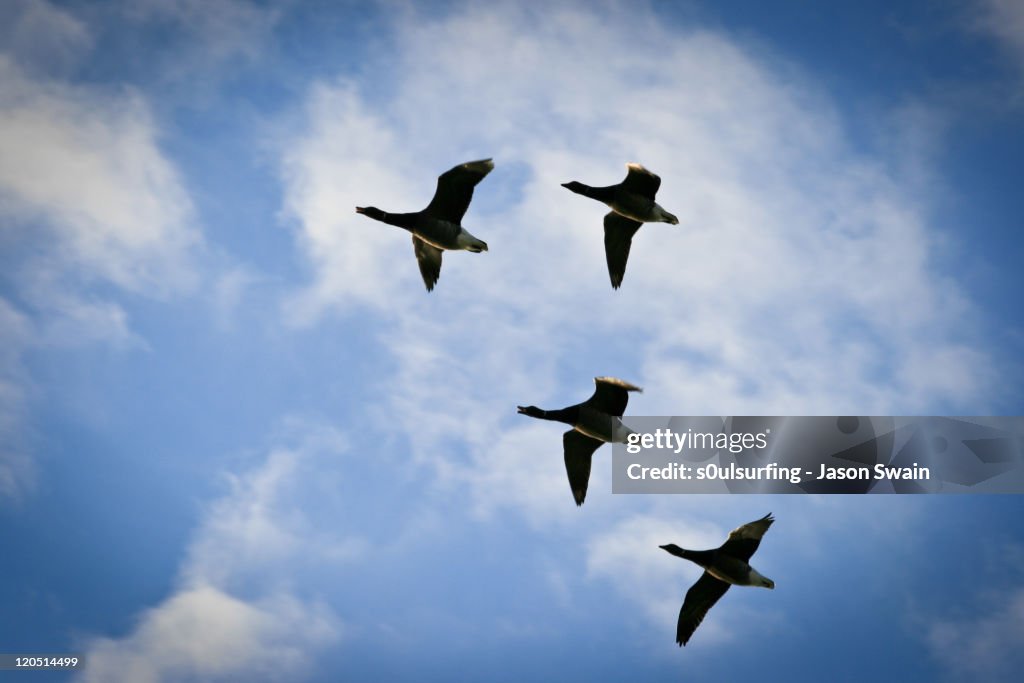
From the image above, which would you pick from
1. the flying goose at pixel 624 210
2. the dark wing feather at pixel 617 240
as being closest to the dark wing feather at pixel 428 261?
the flying goose at pixel 624 210

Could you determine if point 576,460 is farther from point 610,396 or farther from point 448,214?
point 448,214

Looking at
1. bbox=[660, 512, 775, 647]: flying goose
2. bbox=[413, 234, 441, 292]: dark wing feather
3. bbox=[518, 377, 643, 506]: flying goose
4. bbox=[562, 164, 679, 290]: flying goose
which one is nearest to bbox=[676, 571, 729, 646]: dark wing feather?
bbox=[660, 512, 775, 647]: flying goose

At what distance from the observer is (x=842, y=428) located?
3953 cm

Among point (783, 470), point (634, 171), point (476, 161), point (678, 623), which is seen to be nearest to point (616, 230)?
point (634, 171)

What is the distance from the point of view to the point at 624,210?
123 ft

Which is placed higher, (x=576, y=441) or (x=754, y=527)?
(x=576, y=441)

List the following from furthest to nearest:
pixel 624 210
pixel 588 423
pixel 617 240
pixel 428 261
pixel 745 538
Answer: pixel 617 240, pixel 428 261, pixel 624 210, pixel 588 423, pixel 745 538

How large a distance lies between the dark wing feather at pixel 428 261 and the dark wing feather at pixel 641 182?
671 centimetres

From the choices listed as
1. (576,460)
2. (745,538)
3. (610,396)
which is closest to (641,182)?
(610,396)

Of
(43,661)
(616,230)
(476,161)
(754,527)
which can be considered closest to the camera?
(754,527)

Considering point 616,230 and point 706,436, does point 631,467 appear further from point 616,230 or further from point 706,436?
point 616,230

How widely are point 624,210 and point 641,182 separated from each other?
47.9 inches

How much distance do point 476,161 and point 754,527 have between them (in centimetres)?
1389

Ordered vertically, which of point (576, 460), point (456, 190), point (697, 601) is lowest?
point (697, 601)
